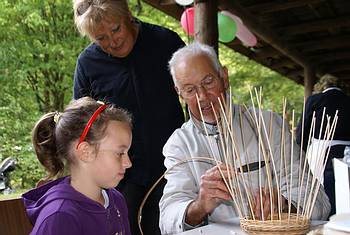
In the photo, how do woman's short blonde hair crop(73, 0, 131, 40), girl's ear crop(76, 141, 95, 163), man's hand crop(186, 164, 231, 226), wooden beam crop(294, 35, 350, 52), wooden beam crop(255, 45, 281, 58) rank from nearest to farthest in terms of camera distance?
man's hand crop(186, 164, 231, 226), girl's ear crop(76, 141, 95, 163), woman's short blonde hair crop(73, 0, 131, 40), wooden beam crop(294, 35, 350, 52), wooden beam crop(255, 45, 281, 58)

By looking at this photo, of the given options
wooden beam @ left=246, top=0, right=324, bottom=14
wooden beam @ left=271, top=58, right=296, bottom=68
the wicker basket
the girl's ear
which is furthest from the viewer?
wooden beam @ left=271, top=58, right=296, bottom=68

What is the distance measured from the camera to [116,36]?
1.83m

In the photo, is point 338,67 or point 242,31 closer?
point 242,31

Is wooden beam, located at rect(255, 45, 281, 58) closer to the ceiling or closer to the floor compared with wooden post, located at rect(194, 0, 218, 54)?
closer to the ceiling

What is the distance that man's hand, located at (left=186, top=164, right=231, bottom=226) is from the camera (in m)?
1.25

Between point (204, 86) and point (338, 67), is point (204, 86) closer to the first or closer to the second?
point (204, 86)

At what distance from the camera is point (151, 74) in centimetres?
197

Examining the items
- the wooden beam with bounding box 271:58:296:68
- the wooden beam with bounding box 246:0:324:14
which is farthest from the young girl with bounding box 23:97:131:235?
the wooden beam with bounding box 271:58:296:68

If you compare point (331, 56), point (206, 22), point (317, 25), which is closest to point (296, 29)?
point (317, 25)

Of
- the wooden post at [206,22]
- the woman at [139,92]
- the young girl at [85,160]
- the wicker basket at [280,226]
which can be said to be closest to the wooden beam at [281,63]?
the wooden post at [206,22]

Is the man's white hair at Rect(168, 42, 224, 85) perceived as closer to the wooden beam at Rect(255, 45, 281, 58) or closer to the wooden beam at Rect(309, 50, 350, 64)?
the wooden beam at Rect(255, 45, 281, 58)

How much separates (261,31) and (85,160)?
150 inches

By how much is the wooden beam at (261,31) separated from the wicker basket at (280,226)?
2.95 m

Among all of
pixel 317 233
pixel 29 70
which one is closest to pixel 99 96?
pixel 317 233
